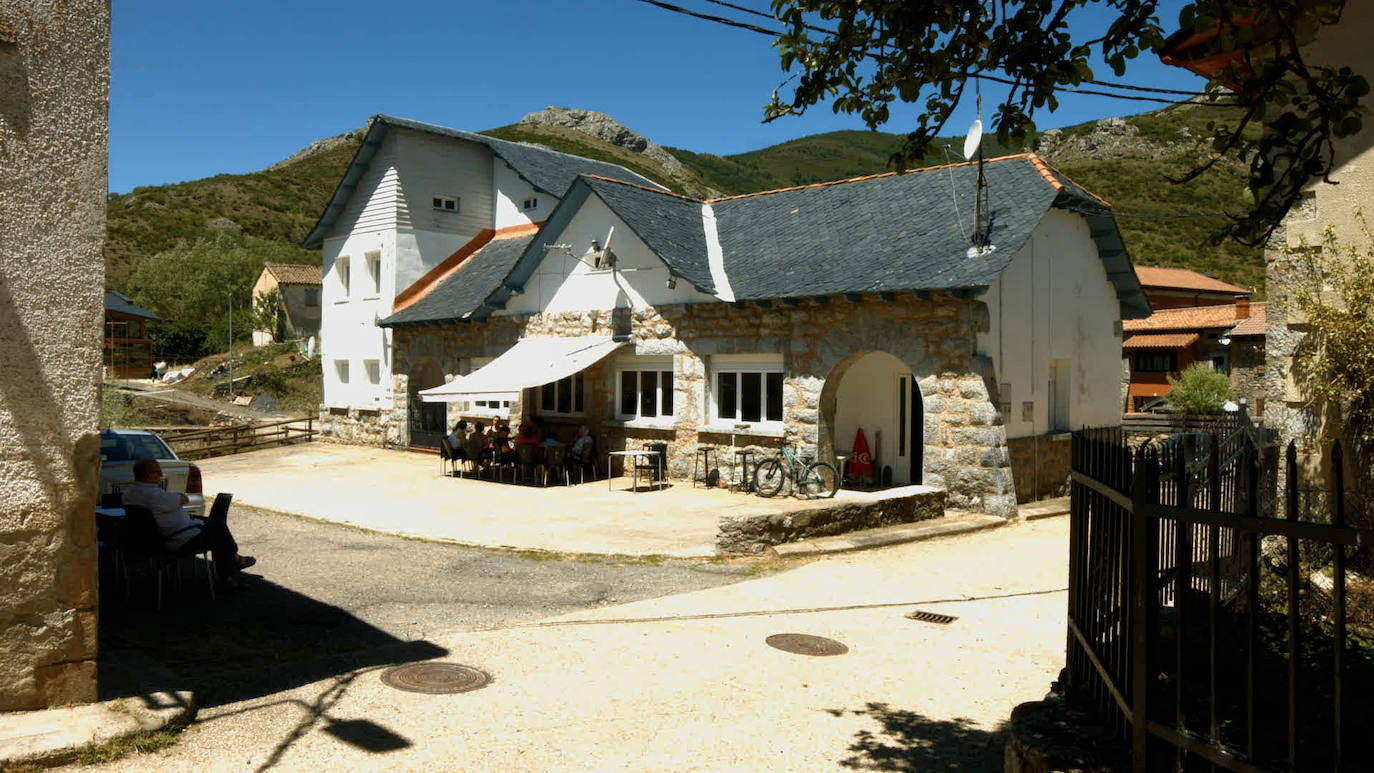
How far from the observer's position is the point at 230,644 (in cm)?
654

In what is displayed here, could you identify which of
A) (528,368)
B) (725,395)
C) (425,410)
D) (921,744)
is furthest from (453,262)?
(921,744)

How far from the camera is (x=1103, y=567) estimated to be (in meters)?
3.85

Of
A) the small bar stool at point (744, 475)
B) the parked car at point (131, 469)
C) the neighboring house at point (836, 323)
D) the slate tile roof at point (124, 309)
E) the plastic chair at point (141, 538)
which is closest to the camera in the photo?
the plastic chair at point (141, 538)

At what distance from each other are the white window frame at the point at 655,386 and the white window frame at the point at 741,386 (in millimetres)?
742

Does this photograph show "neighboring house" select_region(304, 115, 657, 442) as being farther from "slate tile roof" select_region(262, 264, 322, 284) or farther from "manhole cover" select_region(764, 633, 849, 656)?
"slate tile roof" select_region(262, 264, 322, 284)

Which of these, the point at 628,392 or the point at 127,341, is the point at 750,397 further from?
the point at 127,341

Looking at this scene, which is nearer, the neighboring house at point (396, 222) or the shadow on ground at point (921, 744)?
the shadow on ground at point (921, 744)

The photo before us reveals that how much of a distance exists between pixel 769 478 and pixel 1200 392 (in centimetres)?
2531

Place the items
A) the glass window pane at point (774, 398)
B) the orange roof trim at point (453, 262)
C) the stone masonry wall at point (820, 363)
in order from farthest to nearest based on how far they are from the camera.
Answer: the orange roof trim at point (453, 262), the glass window pane at point (774, 398), the stone masonry wall at point (820, 363)

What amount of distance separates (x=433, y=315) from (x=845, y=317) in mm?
10955

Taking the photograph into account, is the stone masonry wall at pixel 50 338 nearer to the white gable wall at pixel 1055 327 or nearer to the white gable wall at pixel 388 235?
the white gable wall at pixel 1055 327

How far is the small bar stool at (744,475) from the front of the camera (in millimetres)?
15781

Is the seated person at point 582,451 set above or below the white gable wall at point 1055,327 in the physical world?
below

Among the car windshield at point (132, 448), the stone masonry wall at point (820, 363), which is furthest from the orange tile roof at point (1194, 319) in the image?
the car windshield at point (132, 448)
